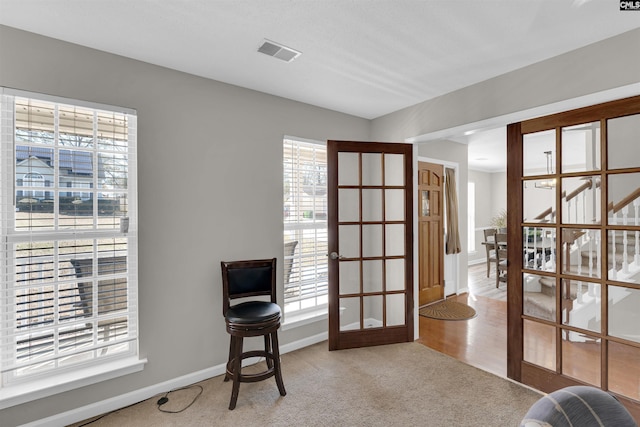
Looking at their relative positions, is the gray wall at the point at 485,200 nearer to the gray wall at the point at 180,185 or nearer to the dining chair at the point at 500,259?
the dining chair at the point at 500,259

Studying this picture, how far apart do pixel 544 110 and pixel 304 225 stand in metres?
2.28

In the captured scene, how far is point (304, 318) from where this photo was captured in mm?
3139

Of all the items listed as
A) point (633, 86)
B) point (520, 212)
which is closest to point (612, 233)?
point (520, 212)

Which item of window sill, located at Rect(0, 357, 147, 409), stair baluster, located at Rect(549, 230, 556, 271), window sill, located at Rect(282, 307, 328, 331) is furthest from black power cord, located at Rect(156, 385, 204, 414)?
stair baluster, located at Rect(549, 230, 556, 271)

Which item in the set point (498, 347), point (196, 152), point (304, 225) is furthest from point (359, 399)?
point (196, 152)

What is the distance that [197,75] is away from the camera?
250 centimetres

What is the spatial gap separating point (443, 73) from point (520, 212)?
4.28 feet

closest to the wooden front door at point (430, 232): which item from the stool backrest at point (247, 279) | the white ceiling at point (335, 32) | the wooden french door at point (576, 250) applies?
the wooden french door at point (576, 250)

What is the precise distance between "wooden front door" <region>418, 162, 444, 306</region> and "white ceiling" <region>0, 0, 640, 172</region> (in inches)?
81.7

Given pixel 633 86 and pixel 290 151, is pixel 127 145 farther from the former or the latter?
pixel 633 86

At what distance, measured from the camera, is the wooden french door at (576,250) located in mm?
1921

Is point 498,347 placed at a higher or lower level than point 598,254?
lower

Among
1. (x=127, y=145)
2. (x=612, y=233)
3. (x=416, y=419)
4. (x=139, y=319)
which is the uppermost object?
(x=127, y=145)

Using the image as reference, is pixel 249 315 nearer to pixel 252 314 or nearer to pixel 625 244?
pixel 252 314
